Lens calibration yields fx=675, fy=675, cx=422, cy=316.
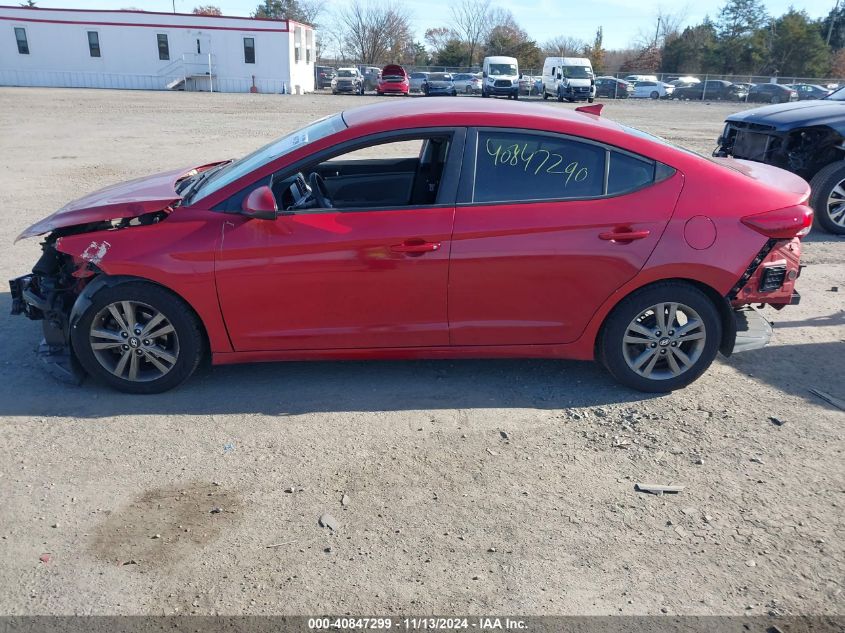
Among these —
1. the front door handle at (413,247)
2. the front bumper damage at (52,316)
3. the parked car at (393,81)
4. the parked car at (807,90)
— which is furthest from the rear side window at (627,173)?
the parked car at (807,90)

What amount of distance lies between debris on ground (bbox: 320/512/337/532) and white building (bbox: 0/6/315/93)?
48.5m

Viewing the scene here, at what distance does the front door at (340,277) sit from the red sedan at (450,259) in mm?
10

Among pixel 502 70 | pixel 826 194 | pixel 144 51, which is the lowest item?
pixel 826 194

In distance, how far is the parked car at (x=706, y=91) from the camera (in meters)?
45.6

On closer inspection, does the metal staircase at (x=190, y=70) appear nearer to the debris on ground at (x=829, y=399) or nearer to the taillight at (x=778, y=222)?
the taillight at (x=778, y=222)

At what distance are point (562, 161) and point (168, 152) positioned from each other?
1207 cm

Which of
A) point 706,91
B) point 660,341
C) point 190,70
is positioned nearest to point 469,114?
point 660,341

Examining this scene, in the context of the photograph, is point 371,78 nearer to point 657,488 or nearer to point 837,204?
point 837,204

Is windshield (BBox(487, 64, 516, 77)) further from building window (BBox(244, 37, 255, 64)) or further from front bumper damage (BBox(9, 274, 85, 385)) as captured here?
front bumper damage (BBox(9, 274, 85, 385))

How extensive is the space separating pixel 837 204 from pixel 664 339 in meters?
5.52

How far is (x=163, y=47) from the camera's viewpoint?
47906 mm

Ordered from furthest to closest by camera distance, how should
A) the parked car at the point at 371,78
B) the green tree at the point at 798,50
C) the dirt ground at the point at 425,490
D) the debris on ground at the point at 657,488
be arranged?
the green tree at the point at 798,50 < the parked car at the point at 371,78 < the debris on ground at the point at 657,488 < the dirt ground at the point at 425,490

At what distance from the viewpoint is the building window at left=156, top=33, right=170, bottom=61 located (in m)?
47.6

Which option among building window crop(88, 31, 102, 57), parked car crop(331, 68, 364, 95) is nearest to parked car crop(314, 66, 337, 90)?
parked car crop(331, 68, 364, 95)
